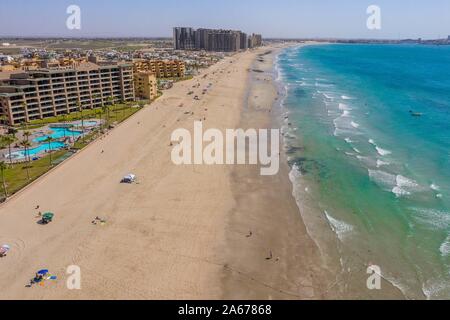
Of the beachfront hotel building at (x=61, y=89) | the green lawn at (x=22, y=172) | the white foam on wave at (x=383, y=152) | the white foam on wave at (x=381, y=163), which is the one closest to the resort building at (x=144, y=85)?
the beachfront hotel building at (x=61, y=89)

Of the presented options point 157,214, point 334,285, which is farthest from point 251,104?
point 334,285

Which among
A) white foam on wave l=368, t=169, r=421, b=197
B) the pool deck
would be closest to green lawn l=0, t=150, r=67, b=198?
the pool deck

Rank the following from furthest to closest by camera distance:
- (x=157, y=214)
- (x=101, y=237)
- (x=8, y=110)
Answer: (x=8, y=110) → (x=157, y=214) → (x=101, y=237)

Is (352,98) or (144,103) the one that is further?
(352,98)

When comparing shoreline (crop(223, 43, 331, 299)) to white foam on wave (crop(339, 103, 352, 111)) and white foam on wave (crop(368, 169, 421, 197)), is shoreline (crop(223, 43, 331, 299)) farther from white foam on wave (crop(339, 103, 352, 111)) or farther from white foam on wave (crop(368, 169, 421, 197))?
white foam on wave (crop(339, 103, 352, 111))

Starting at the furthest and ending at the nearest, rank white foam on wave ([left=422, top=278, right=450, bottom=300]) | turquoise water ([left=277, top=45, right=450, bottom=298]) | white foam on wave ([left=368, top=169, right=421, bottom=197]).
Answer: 1. white foam on wave ([left=368, top=169, right=421, bottom=197])
2. turquoise water ([left=277, top=45, right=450, bottom=298])
3. white foam on wave ([left=422, top=278, right=450, bottom=300])
